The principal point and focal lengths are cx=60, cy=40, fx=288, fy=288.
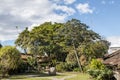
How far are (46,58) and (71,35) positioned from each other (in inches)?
408

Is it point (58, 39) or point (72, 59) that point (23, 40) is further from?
point (72, 59)

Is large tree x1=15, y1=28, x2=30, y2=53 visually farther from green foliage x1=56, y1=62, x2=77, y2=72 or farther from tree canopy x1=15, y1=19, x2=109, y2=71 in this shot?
green foliage x1=56, y1=62, x2=77, y2=72

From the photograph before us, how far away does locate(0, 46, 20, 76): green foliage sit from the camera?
46.8 metres

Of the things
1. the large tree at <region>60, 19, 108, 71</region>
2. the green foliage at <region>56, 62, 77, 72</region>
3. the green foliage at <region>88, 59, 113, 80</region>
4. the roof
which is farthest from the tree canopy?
the roof

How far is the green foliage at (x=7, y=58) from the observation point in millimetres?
46812

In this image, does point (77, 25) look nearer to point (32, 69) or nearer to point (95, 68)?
point (32, 69)

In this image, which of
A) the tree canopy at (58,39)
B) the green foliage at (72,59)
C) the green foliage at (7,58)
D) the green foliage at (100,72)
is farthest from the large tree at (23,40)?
the green foliage at (100,72)

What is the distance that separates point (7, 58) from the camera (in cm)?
4759

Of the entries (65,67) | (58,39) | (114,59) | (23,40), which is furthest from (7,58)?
(114,59)

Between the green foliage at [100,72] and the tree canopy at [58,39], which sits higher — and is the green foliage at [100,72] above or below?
below

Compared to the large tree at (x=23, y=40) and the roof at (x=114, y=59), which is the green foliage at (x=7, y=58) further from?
the roof at (x=114, y=59)

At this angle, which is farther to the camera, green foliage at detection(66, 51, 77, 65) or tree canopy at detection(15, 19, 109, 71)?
tree canopy at detection(15, 19, 109, 71)

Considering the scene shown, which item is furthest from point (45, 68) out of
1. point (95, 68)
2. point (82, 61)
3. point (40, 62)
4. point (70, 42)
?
point (95, 68)

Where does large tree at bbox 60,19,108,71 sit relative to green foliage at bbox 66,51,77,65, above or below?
above
